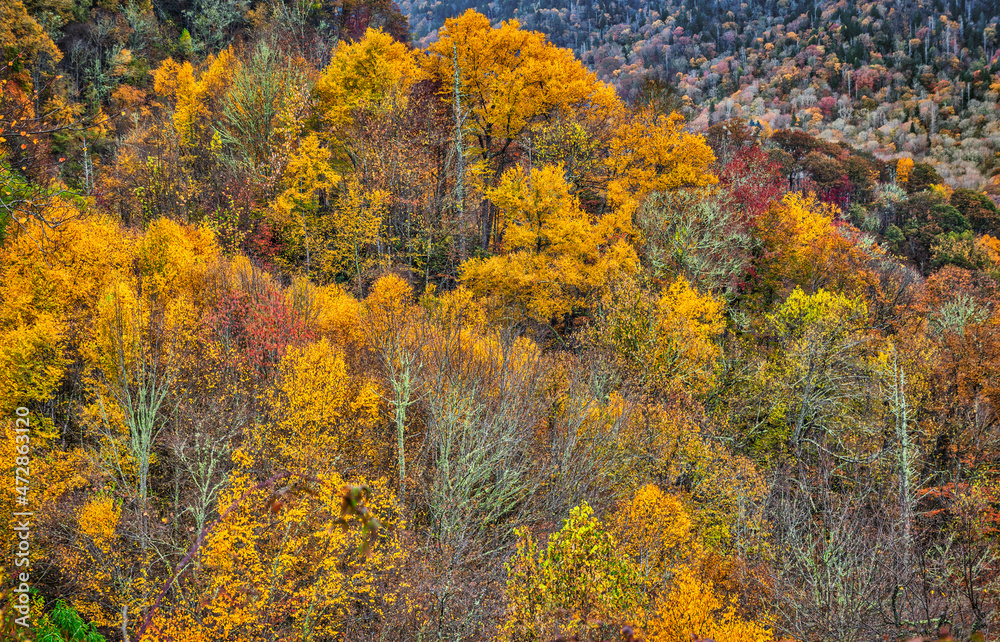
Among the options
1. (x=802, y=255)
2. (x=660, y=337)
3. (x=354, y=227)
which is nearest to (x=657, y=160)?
(x=802, y=255)

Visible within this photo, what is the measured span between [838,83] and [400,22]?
15864 centimetres

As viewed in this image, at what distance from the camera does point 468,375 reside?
773 inches

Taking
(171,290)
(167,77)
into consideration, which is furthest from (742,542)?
(167,77)

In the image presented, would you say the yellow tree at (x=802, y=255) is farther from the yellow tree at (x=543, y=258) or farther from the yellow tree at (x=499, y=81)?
the yellow tree at (x=499, y=81)

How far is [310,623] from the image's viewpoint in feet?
52.8

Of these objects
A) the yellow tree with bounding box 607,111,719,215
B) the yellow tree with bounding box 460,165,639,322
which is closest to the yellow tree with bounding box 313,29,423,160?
the yellow tree with bounding box 460,165,639,322

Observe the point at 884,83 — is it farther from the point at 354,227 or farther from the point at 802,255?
the point at 354,227

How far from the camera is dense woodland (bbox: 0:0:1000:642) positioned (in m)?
15.7

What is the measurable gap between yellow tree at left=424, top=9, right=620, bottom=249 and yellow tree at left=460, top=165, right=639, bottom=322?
18.0ft

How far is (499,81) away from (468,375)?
71.2 feet

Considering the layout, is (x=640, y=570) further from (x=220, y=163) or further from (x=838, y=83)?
(x=838, y=83)

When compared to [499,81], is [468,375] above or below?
below

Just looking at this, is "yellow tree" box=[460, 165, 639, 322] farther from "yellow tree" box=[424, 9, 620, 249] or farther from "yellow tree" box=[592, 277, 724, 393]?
"yellow tree" box=[424, 9, 620, 249]

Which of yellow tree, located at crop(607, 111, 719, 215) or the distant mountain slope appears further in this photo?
the distant mountain slope
